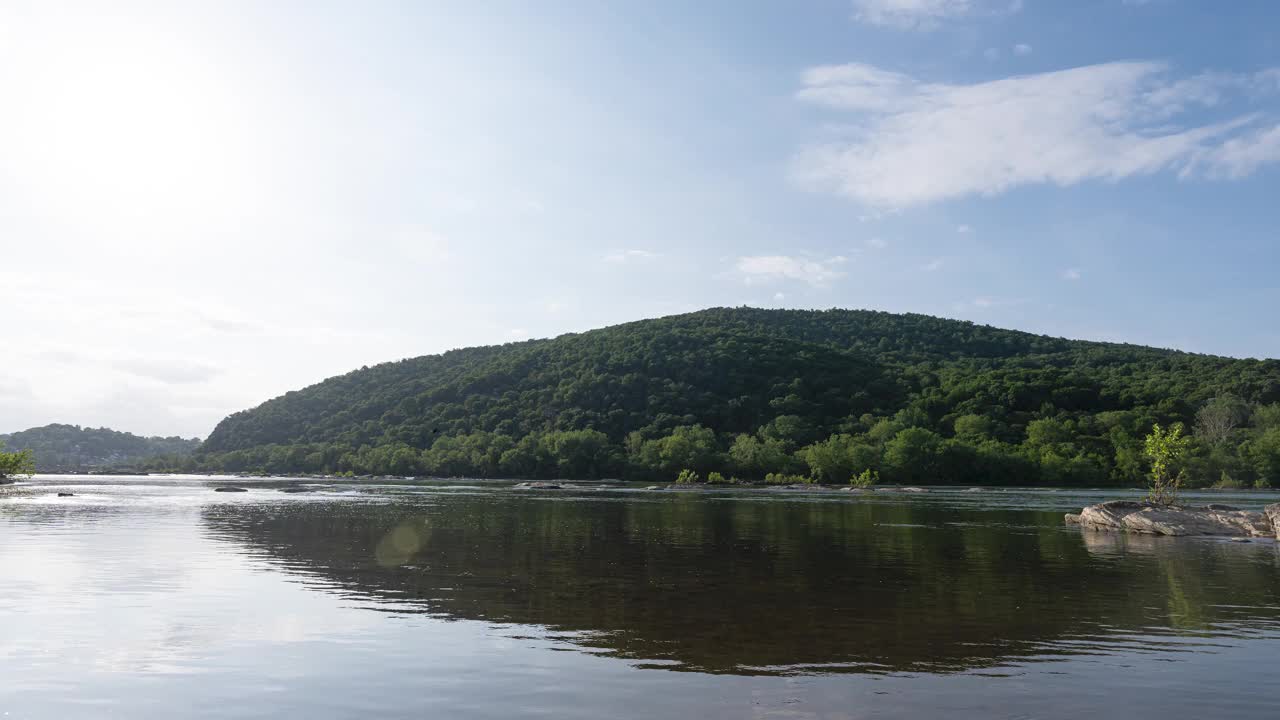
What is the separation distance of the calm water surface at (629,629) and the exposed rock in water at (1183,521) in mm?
8691

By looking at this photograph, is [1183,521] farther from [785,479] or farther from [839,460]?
[785,479]

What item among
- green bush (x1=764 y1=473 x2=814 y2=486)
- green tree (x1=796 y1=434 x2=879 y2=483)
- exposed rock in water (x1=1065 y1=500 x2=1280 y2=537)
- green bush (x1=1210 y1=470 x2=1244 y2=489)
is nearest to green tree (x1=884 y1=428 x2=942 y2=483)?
green tree (x1=796 y1=434 x2=879 y2=483)

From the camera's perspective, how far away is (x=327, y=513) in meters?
58.8

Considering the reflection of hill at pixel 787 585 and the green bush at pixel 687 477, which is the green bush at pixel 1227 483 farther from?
the reflection of hill at pixel 787 585

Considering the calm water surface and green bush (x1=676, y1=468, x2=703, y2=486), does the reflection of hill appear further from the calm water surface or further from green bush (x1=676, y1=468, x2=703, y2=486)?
green bush (x1=676, y1=468, x2=703, y2=486)

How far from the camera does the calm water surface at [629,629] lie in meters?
12.8

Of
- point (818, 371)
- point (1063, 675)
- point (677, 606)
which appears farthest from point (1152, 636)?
point (818, 371)

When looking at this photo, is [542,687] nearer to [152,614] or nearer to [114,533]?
[152,614]

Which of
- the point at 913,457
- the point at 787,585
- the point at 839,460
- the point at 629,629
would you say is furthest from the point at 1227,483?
the point at 629,629

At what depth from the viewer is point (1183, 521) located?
149 ft

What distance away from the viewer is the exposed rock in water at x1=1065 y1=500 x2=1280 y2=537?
44.1 meters

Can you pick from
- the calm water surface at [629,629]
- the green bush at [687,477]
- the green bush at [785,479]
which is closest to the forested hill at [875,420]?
the green bush at [785,479]

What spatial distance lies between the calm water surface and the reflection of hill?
0.12 meters

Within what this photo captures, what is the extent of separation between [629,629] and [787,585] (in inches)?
318
